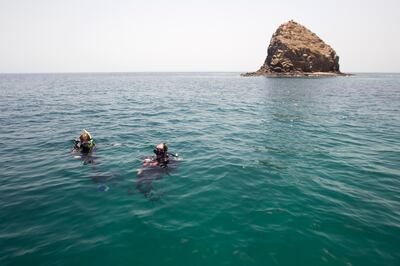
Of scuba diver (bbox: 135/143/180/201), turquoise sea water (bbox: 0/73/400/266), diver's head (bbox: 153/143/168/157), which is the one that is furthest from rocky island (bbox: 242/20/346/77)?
diver's head (bbox: 153/143/168/157)

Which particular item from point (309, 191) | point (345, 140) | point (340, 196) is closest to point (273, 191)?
point (309, 191)

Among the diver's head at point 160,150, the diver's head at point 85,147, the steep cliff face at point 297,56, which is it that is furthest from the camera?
the steep cliff face at point 297,56

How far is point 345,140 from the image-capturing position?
17.3 m

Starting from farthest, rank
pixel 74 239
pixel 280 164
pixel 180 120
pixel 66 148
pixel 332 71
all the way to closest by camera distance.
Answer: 1. pixel 332 71
2. pixel 180 120
3. pixel 66 148
4. pixel 280 164
5. pixel 74 239

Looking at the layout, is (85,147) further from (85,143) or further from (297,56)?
(297,56)

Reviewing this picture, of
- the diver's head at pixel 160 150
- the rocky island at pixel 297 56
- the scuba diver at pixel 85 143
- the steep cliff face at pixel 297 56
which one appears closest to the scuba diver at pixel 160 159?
the diver's head at pixel 160 150

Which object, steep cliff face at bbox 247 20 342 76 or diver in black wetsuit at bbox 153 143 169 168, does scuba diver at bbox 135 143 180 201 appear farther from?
steep cliff face at bbox 247 20 342 76

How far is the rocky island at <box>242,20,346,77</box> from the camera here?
12206 centimetres

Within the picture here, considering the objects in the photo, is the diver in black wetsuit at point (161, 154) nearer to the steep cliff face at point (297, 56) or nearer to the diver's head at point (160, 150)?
the diver's head at point (160, 150)

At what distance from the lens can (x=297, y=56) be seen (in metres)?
122

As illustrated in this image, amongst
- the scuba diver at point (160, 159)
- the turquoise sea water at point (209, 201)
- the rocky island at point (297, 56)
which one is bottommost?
the turquoise sea water at point (209, 201)

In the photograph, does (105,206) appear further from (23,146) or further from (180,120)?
(180,120)

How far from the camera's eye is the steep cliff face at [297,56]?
12225 centimetres

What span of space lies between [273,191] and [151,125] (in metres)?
14.7
